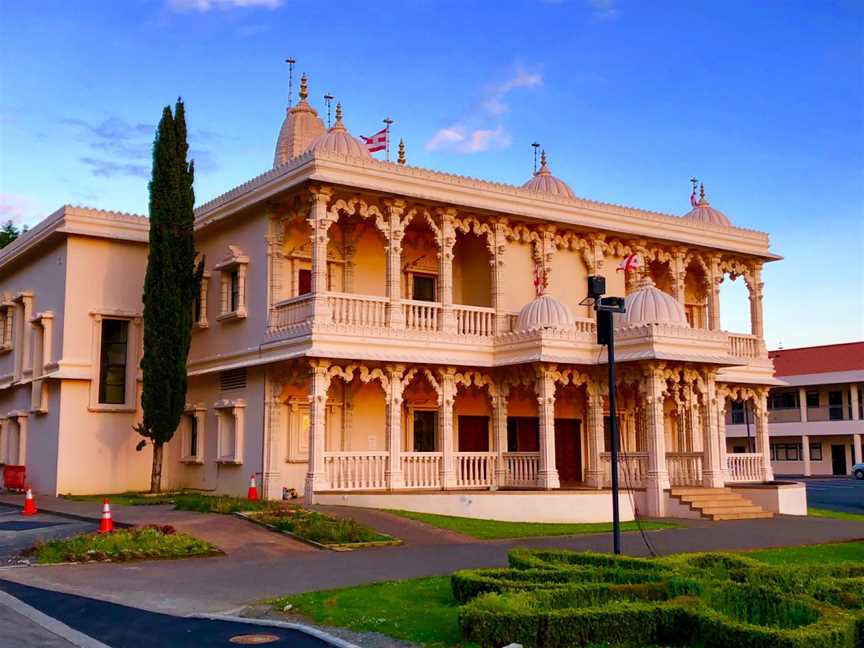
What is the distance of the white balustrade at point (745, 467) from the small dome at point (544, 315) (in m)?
7.36

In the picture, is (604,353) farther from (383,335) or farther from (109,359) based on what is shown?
(109,359)

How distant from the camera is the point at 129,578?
44.9ft

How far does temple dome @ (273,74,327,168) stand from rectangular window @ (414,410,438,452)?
1069 cm

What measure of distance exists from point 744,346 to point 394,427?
13556 millimetres

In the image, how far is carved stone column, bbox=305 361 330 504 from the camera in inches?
901

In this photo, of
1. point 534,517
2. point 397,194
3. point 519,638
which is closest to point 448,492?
point 534,517

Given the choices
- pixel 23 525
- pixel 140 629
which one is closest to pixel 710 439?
pixel 23 525

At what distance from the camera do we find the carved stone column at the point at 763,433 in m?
30.1

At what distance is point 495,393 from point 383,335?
419 cm

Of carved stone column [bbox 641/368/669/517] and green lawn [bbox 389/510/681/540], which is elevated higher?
carved stone column [bbox 641/368/669/517]

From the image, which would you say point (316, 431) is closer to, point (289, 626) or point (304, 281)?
point (304, 281)

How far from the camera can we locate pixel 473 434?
28219mm

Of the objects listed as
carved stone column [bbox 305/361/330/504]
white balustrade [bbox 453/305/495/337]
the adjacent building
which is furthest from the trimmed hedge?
the adjacent building

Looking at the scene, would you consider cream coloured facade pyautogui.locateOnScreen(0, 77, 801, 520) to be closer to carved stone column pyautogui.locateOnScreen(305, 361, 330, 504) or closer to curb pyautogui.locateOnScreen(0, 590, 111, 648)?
carved stone column pyautogui.locateOnScreen(305, 361, 330, 504)
